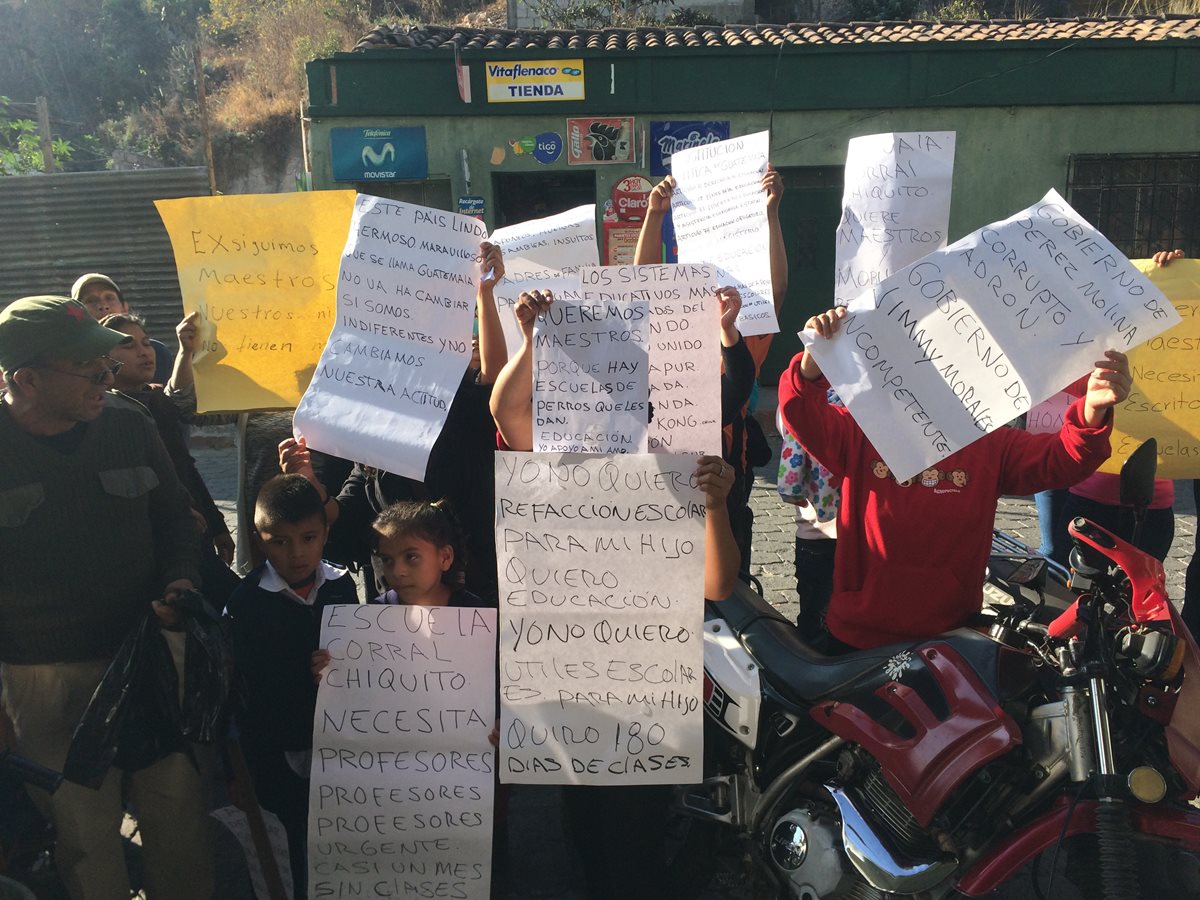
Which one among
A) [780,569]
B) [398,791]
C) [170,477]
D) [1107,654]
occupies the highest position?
[170,477]

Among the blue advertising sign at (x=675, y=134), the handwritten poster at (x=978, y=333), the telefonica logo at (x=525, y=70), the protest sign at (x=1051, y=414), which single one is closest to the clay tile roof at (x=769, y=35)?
the telefonica logo at (x=525, y=70)

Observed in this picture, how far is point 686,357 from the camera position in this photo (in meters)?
2.39

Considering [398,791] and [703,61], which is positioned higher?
[703,61]

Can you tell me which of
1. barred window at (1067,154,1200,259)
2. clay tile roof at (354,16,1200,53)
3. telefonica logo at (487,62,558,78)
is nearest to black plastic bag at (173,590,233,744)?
telefonica logo at (487,62,558,78)

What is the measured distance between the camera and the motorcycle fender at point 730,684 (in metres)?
2.65

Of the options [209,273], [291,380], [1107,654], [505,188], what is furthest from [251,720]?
[505,188]

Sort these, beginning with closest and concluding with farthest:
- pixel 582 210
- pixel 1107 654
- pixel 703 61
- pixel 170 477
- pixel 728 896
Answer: pixel 1107 654 → pixel 170 477 → pixel 728 896 → pixel 582 210 → pixel 703 61

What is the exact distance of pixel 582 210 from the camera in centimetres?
334

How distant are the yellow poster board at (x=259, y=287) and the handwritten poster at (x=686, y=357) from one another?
156 cm

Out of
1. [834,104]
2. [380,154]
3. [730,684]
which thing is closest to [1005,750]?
[730,684]

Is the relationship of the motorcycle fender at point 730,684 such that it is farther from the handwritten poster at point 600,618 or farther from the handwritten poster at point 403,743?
the handwritten poster at point 403,743

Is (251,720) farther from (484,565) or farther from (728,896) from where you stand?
(728,896)

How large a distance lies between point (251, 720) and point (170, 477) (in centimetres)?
74

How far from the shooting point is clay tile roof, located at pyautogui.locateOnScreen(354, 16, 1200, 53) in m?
12.5
